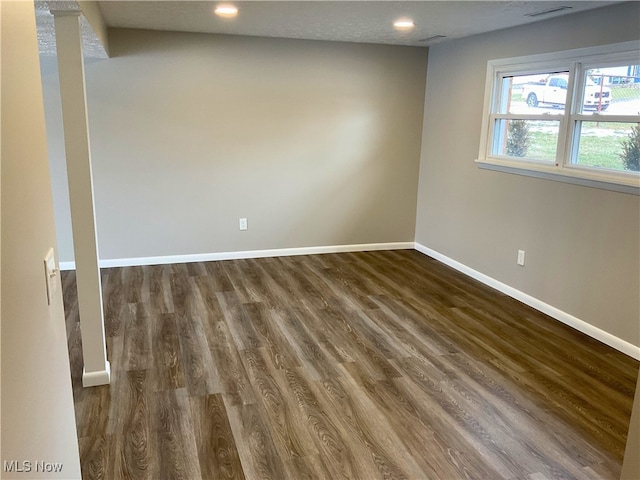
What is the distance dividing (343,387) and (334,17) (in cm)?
266

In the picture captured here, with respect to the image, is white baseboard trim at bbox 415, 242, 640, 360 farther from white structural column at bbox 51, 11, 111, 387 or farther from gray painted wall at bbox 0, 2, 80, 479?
gray painted wall at bbox 0, 2, 80, 479

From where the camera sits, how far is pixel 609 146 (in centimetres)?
347

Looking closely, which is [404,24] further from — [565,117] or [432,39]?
[565,117]

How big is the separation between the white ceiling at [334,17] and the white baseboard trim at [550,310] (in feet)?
7.04

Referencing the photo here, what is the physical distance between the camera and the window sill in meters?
3.27

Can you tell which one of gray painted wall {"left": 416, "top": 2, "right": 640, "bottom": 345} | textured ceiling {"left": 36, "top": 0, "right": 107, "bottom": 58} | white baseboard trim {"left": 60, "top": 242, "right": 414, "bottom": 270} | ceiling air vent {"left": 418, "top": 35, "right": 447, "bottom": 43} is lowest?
white baseboard trim {"left": 60, "top": 242, "right": 414, "bottom": 270}

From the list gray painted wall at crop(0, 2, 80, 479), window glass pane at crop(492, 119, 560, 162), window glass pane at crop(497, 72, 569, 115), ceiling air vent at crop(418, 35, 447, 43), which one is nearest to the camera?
gray painted wall at crop(0, 2, 80, 479)

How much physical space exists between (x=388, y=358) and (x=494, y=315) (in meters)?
1.17

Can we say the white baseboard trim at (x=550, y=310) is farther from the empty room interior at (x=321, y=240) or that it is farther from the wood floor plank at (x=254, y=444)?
the wood floor plank at (x=254, y=444)

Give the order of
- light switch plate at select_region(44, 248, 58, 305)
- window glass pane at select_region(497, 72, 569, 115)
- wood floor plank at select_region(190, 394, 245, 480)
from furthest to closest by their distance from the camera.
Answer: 1. window glass pane at select_region(497, 72, 569, 115)
2. wood floor plank at select_region(190, 394, 245, 480)
3. light switch plate at select_region(44, 248, 58, 305)

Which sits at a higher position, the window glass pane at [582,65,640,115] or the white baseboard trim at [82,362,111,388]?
the window glass pane at [582,65,640,115]

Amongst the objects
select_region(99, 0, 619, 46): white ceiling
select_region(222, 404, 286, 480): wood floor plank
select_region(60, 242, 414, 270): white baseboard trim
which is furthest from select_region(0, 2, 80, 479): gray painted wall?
select_region(60, 242, 414, 270): white baseboard trim

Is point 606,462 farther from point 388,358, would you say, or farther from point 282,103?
point 282,103

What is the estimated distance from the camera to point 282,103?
16.7ft
